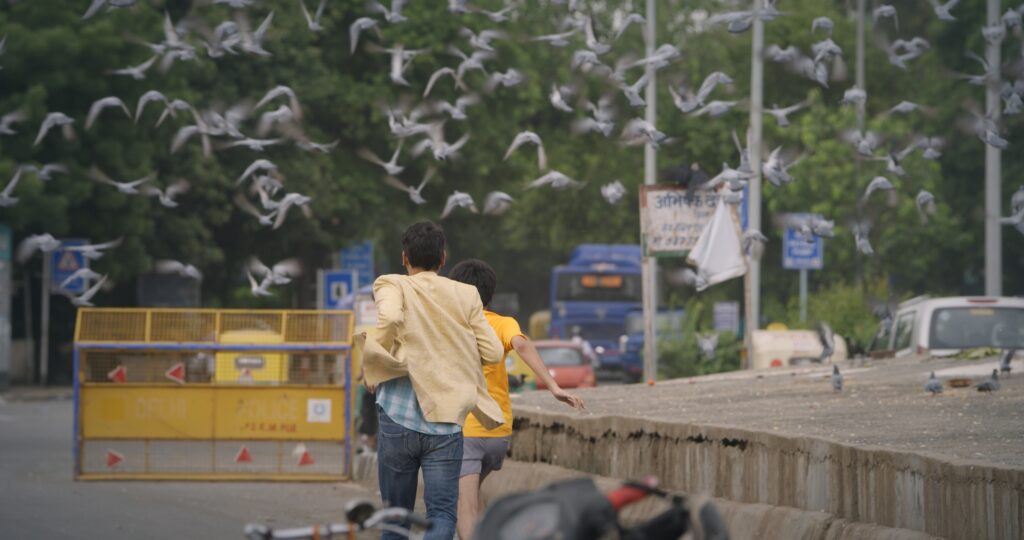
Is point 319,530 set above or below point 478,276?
below

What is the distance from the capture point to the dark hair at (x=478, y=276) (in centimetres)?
989

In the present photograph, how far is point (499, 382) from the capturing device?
10.1 metres

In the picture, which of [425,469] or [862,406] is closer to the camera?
[425,469]

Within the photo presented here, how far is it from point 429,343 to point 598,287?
55995mm

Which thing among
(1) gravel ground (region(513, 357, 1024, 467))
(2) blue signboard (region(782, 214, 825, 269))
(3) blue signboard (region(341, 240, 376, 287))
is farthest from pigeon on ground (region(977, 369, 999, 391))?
(3) blue signboard (region(341, 240, 376, 287))

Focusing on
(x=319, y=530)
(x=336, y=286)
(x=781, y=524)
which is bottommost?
(x=781, y=524)

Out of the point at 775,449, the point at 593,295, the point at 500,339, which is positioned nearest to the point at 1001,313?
the point at 775,449

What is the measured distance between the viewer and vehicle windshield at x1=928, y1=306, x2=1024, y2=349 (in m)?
22.2

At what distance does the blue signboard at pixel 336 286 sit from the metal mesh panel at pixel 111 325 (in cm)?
1638

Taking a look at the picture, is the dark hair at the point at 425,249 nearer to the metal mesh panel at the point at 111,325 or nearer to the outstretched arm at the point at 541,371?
the outstretched arm at the point at 541,371

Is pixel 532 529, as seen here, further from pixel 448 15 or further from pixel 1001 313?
pixel 448 15

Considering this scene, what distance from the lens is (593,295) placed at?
212 ft

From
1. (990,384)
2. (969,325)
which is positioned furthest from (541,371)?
(969,325)

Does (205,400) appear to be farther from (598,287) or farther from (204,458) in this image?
(598,287)
